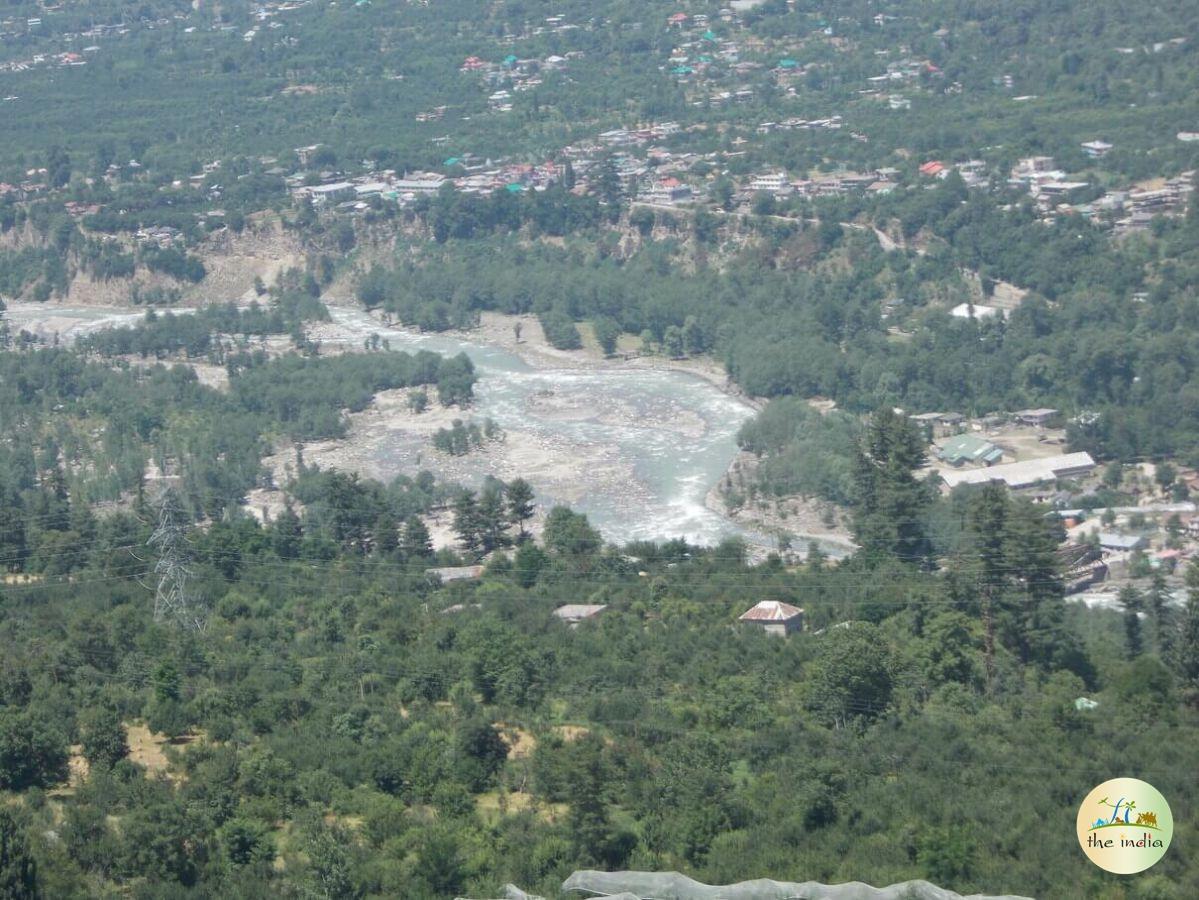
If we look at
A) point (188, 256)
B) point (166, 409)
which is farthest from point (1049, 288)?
point (188, 256)

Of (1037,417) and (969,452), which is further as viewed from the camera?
(1037,417)

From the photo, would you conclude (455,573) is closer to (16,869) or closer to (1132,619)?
(1132,619)

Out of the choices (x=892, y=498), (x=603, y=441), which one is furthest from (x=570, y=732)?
(x=603, y=441)

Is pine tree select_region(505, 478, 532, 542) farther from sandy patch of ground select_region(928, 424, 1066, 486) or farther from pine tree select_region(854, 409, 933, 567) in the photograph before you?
sandy patch of ground select_region(928, 424, 1066, 486)

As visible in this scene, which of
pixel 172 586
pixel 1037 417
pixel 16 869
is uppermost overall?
pixel 16 869


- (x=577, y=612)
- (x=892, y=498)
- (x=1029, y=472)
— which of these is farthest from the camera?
(x=1029, y=472)

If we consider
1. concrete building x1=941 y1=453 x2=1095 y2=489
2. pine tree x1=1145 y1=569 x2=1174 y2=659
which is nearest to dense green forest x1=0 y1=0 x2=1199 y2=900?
pine tree x1=1145 y1=569 x2=1174 y2=659

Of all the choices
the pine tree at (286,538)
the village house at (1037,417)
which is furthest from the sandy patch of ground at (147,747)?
the village house at (1037,417)

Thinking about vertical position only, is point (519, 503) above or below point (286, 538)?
below
